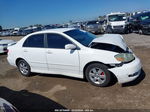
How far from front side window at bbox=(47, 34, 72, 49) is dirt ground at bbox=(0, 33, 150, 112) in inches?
44.9

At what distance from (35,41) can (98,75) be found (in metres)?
2.49

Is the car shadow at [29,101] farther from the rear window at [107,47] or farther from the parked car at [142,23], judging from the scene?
the parked car at [142,23]

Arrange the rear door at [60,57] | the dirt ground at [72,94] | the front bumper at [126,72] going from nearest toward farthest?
the dirt ground at [72,94], the front bumper at [126,72], the rear door at [60,57]

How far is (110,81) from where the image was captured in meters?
4.87

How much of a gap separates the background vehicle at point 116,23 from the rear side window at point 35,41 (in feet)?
43.6

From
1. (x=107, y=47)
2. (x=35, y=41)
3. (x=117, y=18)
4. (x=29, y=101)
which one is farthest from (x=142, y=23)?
(x=29, y=101)

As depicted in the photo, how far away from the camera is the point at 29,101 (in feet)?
15.1

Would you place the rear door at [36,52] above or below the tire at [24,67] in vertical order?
above

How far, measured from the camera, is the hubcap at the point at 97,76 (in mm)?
4781

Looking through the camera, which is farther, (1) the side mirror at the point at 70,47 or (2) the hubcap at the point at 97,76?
(1) the side mirror at the point at 70,47

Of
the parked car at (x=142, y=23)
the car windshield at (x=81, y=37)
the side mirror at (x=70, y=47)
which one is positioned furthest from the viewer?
the parked car at (x=142, y=23)

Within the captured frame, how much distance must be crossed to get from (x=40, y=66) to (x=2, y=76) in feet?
7.10

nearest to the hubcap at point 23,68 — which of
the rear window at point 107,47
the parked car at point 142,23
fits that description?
the rear window at point 107,47

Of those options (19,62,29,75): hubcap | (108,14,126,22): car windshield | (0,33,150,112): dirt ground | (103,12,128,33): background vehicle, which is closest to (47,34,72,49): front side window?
(0,33,150,112): dirt ground
